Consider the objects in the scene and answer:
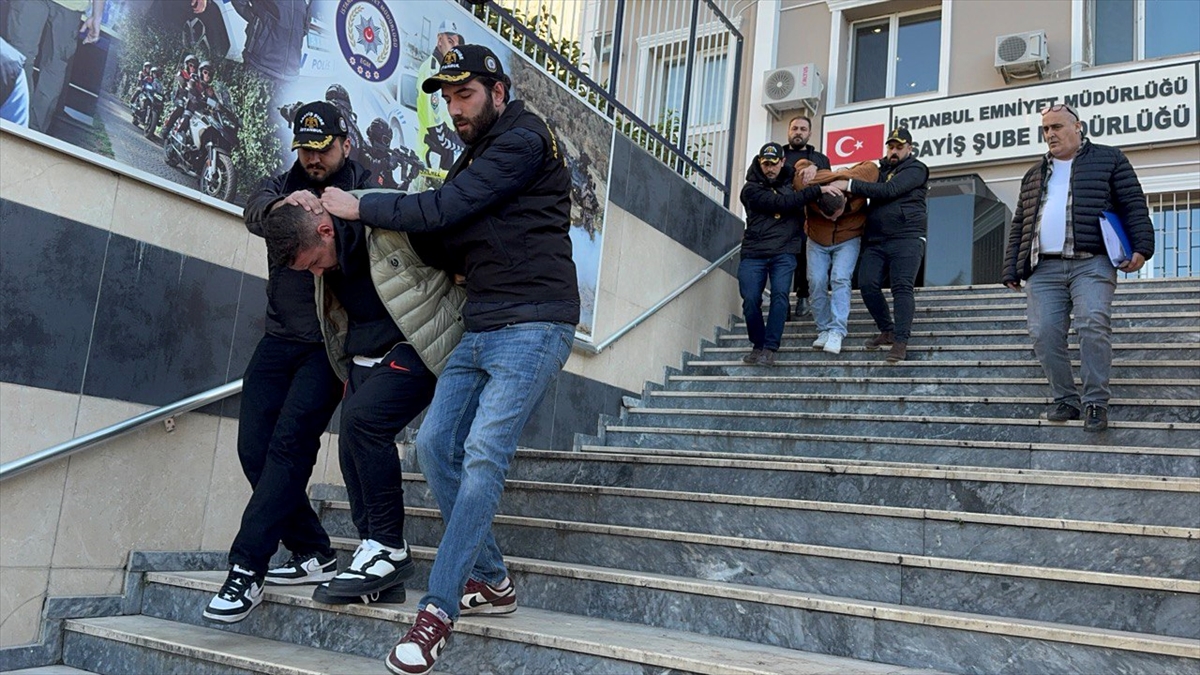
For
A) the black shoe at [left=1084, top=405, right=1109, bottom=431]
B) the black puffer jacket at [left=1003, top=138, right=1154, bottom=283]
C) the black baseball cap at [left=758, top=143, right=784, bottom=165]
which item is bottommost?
the black shoe at [left=1084, top=405, right=1109, bottom=431]

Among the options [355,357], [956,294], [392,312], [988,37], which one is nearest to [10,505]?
[355,357]

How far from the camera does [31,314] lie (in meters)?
3.61

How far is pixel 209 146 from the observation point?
170 inches

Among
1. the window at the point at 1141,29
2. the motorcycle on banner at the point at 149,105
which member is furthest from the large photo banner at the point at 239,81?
the window at the point at 1141,29

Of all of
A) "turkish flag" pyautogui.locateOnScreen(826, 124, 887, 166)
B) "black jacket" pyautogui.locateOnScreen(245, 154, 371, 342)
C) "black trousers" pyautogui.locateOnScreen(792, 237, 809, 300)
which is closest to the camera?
"black jacket" pyautogui.locateOnScreen(245, 154, 371, 342)

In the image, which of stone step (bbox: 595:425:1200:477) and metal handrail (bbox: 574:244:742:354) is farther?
metal handrail (bbox: 574:244:742:354)

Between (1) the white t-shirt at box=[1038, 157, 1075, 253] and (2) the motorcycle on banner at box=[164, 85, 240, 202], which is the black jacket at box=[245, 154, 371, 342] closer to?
(2) the motorcycle on banner at box=[164, 85, 240, 202]

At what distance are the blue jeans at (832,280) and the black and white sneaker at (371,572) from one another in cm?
448

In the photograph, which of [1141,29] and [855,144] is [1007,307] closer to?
[855,144]

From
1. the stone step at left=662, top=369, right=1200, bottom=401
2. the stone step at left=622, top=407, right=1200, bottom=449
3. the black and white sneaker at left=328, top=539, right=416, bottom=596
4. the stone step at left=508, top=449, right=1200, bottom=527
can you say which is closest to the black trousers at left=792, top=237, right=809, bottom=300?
the stone step at left=662, top=369, right=1200, bottom=401

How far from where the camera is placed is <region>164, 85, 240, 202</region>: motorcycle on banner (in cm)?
420

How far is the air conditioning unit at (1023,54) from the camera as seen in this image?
36.5 feet

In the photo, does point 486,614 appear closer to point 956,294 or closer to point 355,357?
point 355,357

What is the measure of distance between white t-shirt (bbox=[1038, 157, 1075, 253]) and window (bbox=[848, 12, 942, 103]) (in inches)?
306
